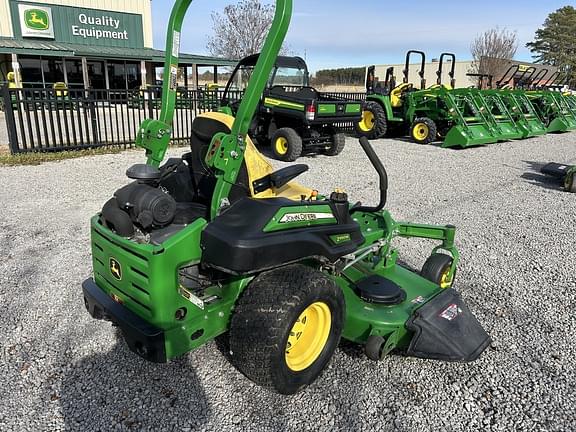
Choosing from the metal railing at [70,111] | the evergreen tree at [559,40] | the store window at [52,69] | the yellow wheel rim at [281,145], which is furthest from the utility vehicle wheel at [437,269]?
the evergreen tree at [559,40]

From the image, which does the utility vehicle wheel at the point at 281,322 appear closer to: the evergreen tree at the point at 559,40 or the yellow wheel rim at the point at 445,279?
the yellow wheel rim at the point at 445,279

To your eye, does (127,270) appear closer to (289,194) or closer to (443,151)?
(289,194)

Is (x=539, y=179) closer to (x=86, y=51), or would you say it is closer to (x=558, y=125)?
(x=558, y=125)

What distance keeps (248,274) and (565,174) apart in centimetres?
707

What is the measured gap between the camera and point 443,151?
36.9 ft

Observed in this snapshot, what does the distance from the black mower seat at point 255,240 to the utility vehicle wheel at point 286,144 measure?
6.86 metres

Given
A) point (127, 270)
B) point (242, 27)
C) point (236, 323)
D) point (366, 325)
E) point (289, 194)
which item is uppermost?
point (242, 27)

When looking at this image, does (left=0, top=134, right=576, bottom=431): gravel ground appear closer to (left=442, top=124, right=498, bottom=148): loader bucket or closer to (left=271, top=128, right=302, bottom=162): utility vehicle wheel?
(left=271, top=128, right=302, bottom=162): utility vehicle wheel

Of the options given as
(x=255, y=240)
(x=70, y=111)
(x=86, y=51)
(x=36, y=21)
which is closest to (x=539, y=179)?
(x=255, y=240)

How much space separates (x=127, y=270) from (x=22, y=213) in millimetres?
4080

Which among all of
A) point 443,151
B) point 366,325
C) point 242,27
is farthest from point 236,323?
point 242,27

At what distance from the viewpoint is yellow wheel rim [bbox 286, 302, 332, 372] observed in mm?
2436

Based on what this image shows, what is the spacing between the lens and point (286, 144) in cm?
930

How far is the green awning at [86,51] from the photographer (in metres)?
19.2
